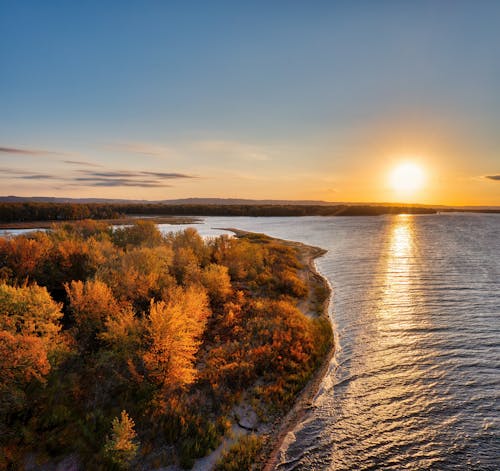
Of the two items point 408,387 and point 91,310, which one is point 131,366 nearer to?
point 91,310

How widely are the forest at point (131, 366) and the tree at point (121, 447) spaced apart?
0.04m

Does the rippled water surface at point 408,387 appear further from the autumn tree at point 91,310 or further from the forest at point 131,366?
the autumn tree at point 91,310

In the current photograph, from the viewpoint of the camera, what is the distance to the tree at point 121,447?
30.7ft

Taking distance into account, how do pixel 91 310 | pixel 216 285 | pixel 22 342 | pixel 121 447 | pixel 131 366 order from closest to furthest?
pixel 121 447
pixel 22 342
pixel 131 366
pixel 91 310
pixel 216 285

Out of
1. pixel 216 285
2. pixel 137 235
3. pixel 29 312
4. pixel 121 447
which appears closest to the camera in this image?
pixel 121 447

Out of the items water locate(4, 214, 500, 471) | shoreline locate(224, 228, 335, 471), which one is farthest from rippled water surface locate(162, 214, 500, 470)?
shoreline locate(224, 228, 335, 471)

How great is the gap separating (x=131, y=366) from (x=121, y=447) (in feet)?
9.91

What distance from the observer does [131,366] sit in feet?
39.6

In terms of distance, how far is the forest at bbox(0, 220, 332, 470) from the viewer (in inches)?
394

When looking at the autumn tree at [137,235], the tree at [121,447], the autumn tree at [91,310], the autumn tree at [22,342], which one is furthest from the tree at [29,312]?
the autumn tree at [137,235]

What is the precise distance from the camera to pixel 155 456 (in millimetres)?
9891

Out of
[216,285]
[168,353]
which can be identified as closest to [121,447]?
[168,353]

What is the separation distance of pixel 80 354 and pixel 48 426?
11.1 ft

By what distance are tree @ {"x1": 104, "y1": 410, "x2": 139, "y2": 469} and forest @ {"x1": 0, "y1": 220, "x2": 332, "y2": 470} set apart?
0.13 feet
